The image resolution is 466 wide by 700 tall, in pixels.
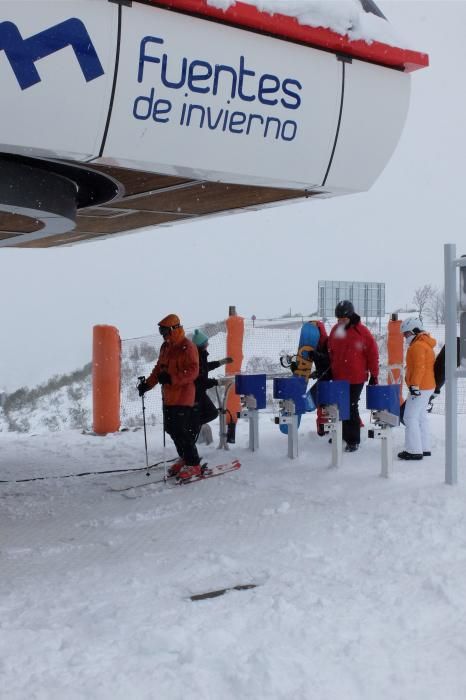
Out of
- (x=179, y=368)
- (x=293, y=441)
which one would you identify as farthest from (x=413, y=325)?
(x=179, y=368)

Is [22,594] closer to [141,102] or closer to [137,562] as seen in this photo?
[137,562]

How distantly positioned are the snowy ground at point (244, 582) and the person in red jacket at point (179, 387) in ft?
1.56

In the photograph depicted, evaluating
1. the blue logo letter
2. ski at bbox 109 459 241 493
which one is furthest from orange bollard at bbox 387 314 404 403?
the blue logo letter

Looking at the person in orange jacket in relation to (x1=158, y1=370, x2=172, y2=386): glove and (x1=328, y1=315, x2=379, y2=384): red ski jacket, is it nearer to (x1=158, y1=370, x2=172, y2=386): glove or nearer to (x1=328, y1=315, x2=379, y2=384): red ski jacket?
(x1=328, y1=315, x2=379, y2=384): red ski jacket

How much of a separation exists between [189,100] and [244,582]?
3612mm

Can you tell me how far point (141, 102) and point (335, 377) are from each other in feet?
15.0

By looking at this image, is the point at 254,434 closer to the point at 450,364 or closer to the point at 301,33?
the point at 450,364

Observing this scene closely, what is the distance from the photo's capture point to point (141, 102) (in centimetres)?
588

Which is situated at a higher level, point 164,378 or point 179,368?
point 179,368

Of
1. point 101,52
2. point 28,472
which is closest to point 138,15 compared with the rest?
point 101,52

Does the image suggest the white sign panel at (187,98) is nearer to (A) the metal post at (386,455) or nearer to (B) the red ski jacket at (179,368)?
(B) the red ski jacket at (179,368)

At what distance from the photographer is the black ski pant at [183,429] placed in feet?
28.7

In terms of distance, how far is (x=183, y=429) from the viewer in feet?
28.6

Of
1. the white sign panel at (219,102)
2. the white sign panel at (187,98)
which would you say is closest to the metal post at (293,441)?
the white sign panel at (187,98)
